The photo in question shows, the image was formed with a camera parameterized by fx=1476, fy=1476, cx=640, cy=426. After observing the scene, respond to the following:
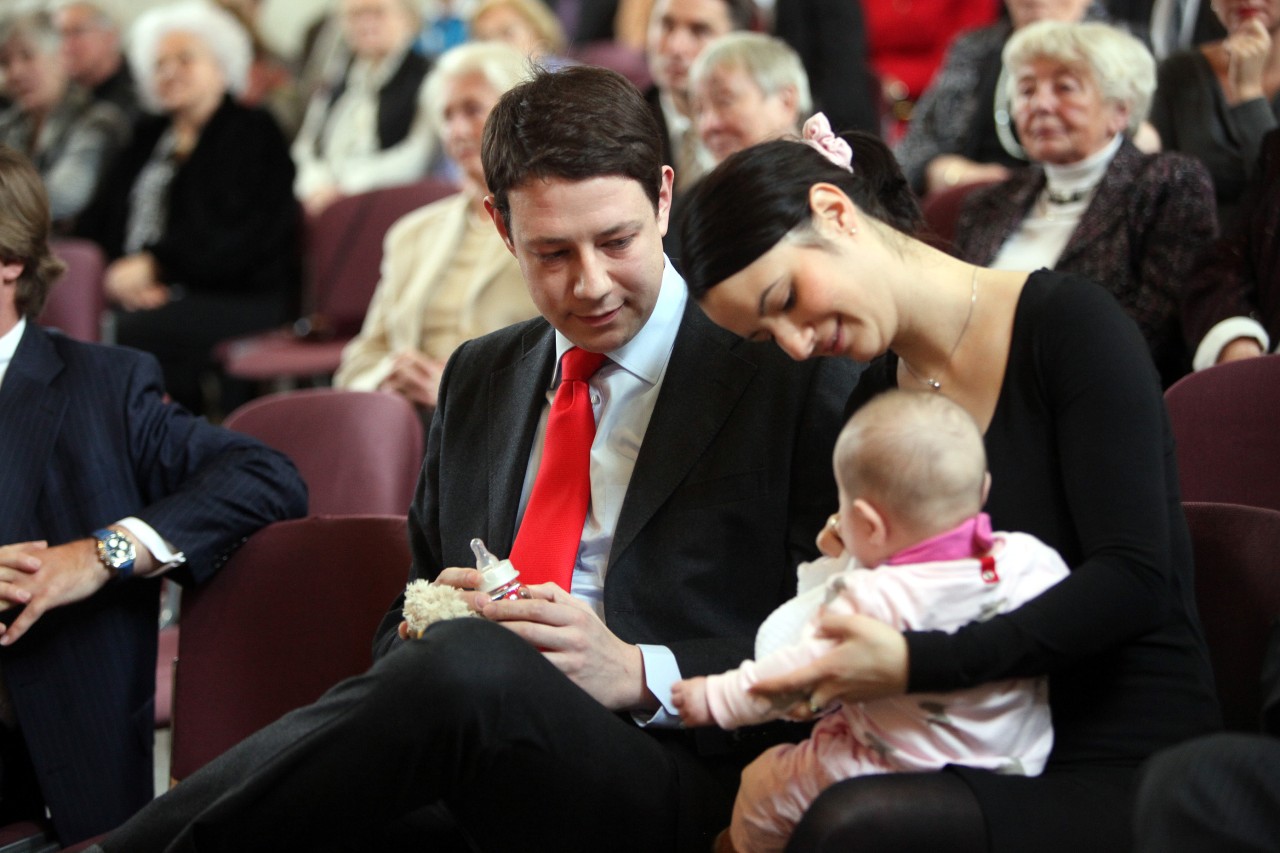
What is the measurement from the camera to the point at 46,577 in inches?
83.4

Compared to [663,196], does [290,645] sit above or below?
below

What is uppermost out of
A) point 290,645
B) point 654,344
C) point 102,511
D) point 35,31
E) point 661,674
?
point 35,31

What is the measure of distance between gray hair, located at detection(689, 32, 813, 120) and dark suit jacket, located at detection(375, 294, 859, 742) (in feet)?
5.65

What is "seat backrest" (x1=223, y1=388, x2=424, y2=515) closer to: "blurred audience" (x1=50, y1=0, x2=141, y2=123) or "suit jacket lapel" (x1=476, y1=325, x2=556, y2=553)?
"suit jacket lapel" (x1=476, y1=325, x2=556, y2=553)

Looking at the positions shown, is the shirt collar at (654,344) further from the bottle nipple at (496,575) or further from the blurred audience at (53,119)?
the blurred audience at (53,119)

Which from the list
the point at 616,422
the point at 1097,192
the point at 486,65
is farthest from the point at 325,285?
the point at 616,422

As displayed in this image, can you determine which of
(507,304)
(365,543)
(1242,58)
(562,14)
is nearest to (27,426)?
(365,543)

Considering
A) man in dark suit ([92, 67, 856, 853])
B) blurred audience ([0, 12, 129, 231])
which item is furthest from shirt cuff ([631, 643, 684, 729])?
blurred audience ([0, 12, 129, 231])

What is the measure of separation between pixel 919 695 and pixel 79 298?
3.52 m

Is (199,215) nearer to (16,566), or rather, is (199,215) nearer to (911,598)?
(16,566)

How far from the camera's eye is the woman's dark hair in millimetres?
1614

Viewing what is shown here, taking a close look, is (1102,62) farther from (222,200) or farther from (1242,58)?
(222,200)

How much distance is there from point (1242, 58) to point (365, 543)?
2.08m

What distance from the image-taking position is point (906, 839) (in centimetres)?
145
